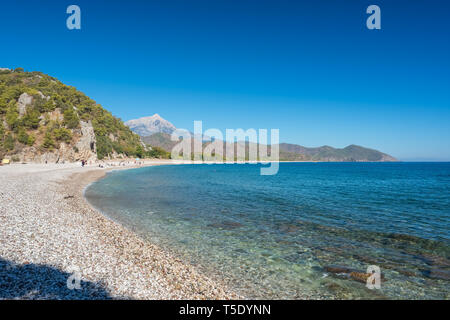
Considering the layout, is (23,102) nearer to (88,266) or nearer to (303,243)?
(88,266)

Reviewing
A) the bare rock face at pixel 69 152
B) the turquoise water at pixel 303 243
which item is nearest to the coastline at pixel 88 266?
the turquoise water at pixel 303 243

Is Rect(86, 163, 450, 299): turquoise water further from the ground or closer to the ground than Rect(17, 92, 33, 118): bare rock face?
closer to the ground

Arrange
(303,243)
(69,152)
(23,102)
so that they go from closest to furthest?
(303,243), (23,102), (69,152)

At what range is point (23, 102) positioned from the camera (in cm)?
7269

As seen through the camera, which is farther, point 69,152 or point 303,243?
point 69,152

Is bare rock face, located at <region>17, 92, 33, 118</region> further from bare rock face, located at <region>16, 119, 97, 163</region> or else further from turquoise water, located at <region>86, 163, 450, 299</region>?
turquoise water, located at <region>86, 163, 450, 299</region>

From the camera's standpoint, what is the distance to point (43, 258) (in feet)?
24.5

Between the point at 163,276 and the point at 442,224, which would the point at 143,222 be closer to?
the point at 163,276

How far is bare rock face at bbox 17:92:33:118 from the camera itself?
71.5 m

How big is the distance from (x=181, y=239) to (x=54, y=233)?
18.3 feet

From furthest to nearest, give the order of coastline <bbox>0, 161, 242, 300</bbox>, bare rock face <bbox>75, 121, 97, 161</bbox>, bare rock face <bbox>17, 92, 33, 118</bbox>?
1. bare rock face <bbox>75, 121, 97, 161</bbox>
2. bare rock face <bbox>17, 92, 33, 118</bbox>
3. coastline <bbox>0, 161, 242, 300</bbox>

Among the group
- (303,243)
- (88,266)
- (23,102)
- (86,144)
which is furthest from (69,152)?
(303,243)

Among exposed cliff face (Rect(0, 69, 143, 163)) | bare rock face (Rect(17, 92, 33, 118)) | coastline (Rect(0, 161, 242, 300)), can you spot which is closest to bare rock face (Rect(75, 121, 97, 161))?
exposed cliff face (Rect(0, 69, 143, 163))
